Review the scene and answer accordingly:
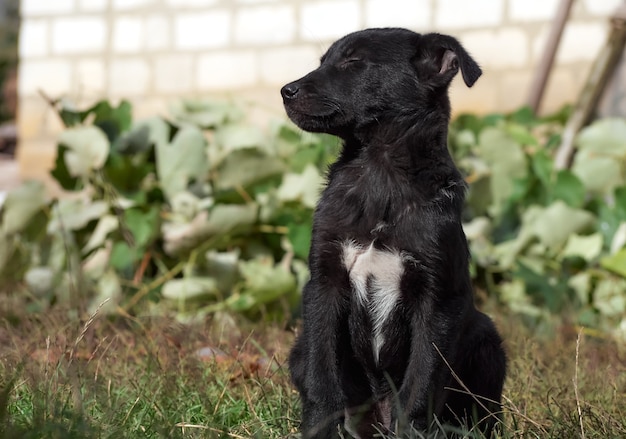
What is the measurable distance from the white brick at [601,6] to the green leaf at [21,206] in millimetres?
3596

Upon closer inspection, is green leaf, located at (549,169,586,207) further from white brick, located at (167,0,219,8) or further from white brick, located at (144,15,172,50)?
white brick, located at (144,15,172,50)

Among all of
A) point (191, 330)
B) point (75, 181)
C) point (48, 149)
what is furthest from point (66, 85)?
point (191, 330)

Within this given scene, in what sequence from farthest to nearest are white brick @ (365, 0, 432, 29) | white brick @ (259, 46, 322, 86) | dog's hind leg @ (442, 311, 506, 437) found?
white brick @ (259, 46, 322, 86) → white brick @ (365, 0, 432, 29) → dog's hind leg @ (442, 311, 506, 437)

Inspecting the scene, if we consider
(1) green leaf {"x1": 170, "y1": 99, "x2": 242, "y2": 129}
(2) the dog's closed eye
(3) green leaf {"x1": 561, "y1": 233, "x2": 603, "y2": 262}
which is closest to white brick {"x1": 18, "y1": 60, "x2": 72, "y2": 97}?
(1) green leaf {"x1": 170, "y1": 99, "x2": 242, "y2": 129}

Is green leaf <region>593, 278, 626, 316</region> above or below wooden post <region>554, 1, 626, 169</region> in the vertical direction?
below

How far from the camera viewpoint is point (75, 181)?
15.9ft

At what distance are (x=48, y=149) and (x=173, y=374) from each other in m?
5.23

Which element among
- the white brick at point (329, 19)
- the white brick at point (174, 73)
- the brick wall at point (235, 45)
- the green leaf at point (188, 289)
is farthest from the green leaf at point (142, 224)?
the white brick at point (174, 73)

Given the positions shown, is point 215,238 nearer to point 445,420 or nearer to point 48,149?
point 445,420

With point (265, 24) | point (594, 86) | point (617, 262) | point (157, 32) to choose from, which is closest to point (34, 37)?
point (157, 32)

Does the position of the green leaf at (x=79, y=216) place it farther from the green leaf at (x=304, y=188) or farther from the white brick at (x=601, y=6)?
the white brick at (x=601, y=6)

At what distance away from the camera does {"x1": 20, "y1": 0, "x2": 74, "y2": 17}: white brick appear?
24.6 ft

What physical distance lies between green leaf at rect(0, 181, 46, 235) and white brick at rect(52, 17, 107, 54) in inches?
116

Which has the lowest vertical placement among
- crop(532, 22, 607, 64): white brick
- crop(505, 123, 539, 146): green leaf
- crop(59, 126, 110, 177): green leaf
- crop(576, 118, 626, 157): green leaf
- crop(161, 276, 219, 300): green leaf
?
crop(161, 276, 219, 300): green leaf
